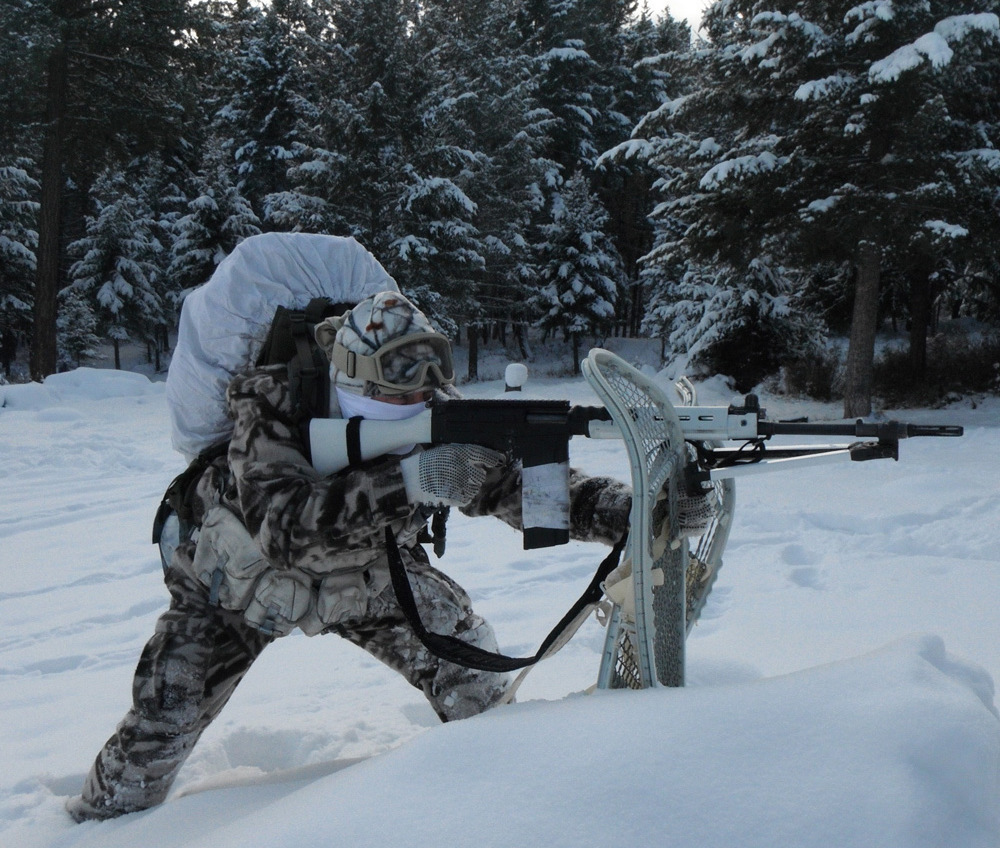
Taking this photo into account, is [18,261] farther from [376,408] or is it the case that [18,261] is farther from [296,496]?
[296,496]

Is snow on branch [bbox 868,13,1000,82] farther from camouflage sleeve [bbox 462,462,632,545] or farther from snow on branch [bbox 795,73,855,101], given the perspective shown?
camouflage sleeve [bbox 462,462,632,545]

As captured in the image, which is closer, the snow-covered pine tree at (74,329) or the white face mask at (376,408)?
the white face mask at (376,408)

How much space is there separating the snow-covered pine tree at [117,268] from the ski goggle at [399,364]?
2952 cm

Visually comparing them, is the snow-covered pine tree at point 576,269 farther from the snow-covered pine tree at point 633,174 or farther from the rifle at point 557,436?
the rifle at point 557,436

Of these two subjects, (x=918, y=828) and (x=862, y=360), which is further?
(x=862, y=360)

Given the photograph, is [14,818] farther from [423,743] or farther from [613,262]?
[613,262]

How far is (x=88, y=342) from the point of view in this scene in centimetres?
2814

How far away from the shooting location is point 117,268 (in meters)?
29.3

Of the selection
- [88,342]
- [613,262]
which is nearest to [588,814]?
[613,262]

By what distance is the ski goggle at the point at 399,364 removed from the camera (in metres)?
2.39

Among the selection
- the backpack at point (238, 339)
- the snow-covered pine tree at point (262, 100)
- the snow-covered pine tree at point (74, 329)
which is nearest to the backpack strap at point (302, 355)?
the backpack at point (238, 339)

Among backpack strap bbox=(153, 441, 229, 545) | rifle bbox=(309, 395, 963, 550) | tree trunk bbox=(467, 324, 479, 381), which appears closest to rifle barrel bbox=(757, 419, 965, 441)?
rifle bbox=(309, 395, 963, 550)

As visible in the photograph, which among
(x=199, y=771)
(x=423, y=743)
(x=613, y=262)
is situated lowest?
(x=199, y=771)

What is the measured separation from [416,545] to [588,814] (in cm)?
180
